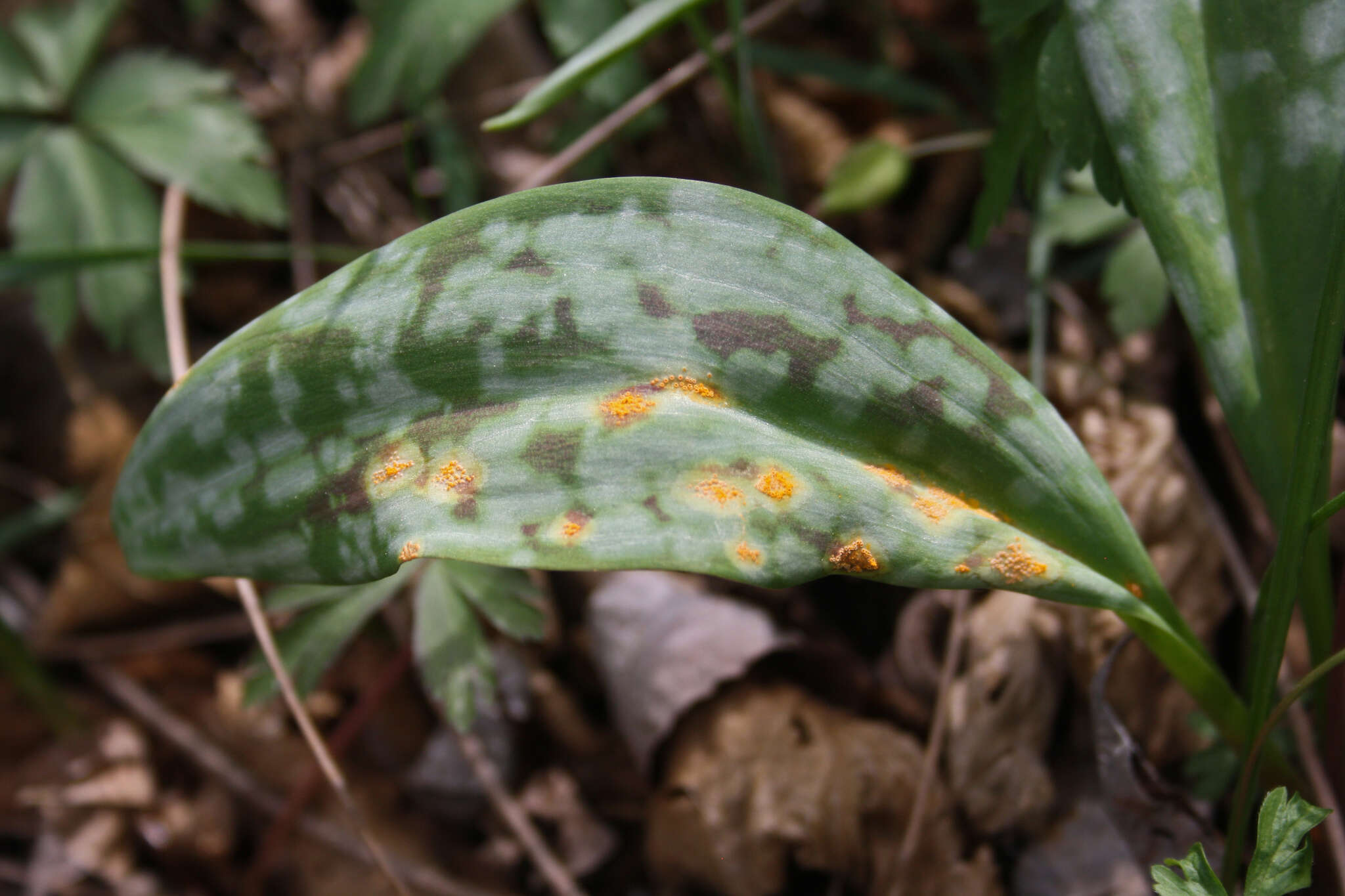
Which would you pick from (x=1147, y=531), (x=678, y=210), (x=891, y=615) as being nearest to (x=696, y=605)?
(x=891, y=615)

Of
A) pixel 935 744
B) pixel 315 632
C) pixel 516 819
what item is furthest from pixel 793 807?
pixel 315 632

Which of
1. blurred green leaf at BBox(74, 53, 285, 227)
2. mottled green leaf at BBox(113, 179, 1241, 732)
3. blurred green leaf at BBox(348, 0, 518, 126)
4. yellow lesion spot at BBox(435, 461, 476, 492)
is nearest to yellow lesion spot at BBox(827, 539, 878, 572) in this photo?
mottled green leaf at BBox(113, 179, 1241, 732)

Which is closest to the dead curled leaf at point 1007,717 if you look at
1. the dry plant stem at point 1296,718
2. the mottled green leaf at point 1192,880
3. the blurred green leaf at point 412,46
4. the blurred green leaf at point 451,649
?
the dry plant stem at point 1296,718

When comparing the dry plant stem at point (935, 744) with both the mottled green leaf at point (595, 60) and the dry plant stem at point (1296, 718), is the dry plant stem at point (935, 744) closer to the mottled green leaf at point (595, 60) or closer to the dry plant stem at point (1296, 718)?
the dry plant stem at point (1296, 718)

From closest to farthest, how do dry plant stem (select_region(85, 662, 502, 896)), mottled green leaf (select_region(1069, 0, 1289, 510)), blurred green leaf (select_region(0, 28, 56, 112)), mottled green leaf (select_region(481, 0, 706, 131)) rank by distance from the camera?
mottled green leaf (select_region(1069, 0, 1289, 510)), mottled green leaf (select_region(481, 0, 706, 131)), dry plant stem (select_region(85, 662, 502, 896)), blurred green leaf (select_region(0, 28, 56, 112))

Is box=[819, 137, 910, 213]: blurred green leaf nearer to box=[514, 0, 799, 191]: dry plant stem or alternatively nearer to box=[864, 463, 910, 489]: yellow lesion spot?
box=[514, 0, 799, 191]: dry plant stem
